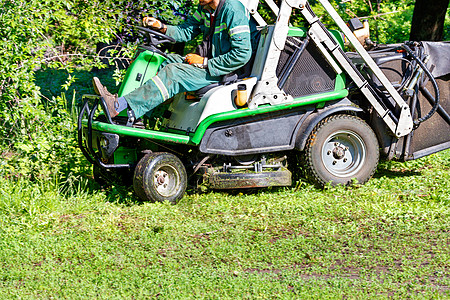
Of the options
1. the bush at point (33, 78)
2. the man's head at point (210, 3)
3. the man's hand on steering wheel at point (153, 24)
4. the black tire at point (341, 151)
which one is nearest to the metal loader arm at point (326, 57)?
the black tire at point (341, 151)

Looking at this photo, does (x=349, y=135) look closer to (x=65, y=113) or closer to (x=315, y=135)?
(x=315, y=135)

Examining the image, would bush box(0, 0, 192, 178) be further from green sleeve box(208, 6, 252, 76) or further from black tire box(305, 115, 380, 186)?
black tire box(305, 115, 380, 186)

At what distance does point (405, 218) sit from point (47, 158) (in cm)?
381

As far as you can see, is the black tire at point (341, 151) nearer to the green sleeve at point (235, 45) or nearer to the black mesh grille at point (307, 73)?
the black mesh grille at point (307, 73)

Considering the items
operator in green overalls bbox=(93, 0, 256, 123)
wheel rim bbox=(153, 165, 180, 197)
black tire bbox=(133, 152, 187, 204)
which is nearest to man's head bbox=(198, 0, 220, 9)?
operator in green overalls bbox=(93, 0, 256, 123)

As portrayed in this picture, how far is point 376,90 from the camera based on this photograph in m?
6.45

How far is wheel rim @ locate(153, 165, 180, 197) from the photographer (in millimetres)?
6020

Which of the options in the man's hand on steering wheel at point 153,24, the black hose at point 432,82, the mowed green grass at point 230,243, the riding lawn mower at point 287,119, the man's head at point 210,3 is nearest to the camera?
the mowed green grass at point 230,243

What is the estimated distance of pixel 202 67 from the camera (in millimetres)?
6109

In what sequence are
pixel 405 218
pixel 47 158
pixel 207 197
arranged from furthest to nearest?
pixel 47 158 < pixel 207 197 < pixel 405 218

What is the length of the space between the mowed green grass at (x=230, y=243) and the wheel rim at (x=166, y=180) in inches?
7.8

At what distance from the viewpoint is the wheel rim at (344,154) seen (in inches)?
258

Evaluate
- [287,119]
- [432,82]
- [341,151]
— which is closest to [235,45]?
[287,119]

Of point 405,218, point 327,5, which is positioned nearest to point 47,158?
point 327,5
